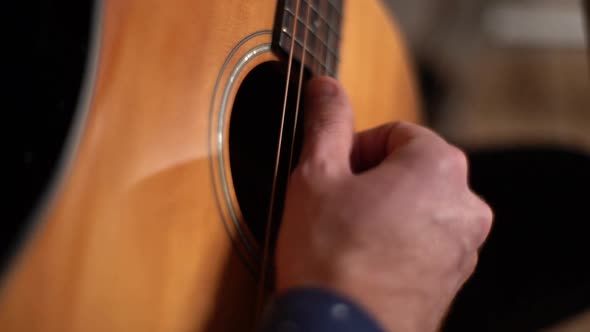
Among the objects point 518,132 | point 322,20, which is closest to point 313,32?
point 322,20

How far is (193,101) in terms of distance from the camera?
323 mm

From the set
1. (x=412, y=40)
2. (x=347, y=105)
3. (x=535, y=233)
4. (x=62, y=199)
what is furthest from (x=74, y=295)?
(x=412, y=40)

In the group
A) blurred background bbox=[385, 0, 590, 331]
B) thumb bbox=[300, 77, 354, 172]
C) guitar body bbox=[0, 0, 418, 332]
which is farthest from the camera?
blurred background bbox=[385, 0, 590, 331]

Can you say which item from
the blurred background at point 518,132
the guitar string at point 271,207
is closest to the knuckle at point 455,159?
the guitar string at point 271,207

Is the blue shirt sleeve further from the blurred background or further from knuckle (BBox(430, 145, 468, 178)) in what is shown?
the blurred background

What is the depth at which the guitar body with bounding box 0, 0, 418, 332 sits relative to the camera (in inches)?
10.1

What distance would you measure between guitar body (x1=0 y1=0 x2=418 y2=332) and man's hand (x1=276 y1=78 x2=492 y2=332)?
5 cm

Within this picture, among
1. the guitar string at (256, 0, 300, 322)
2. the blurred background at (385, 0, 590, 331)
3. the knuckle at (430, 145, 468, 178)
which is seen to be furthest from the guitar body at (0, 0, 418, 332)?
the blurred background at (385, 0, 590, 331)

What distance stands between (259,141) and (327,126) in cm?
7

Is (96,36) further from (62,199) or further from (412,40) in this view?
(412,40)

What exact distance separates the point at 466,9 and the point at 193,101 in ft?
5.48

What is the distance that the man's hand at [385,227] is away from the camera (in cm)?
31

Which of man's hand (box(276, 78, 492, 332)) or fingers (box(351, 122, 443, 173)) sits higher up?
fingers (box(351, 122, 443, 173))

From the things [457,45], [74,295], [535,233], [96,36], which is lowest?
[535,233]
